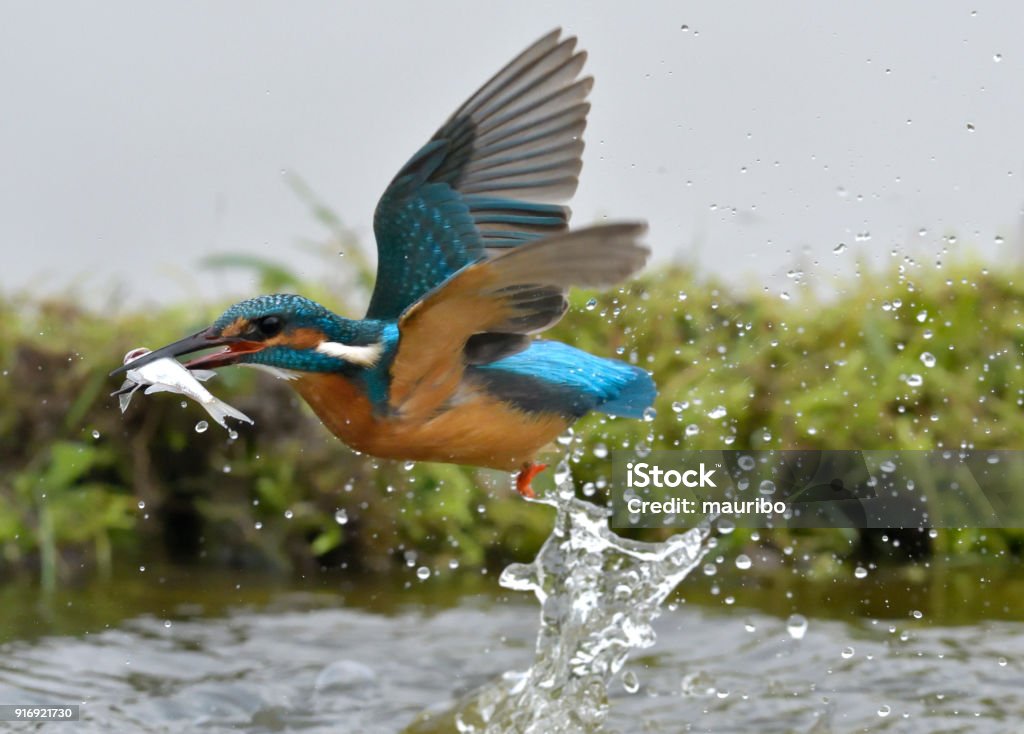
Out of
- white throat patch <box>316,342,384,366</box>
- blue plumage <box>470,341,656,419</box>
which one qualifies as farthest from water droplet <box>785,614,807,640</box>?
white throat patch <box>316,342,384,366</box>

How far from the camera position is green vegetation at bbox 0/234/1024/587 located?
5871 millimetres

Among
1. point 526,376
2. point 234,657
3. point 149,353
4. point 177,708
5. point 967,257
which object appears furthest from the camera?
point 967,257

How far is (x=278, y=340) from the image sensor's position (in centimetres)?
306

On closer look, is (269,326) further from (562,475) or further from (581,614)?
(581,614)

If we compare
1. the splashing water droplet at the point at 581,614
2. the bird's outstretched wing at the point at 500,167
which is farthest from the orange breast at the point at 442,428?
the splashing water droplet at the point at 581,614

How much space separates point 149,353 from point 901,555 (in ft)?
11.9

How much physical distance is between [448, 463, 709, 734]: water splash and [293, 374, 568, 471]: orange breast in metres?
1.08

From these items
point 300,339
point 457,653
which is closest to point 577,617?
point 457,653

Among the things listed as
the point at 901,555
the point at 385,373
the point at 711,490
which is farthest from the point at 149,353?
the point at 901,555

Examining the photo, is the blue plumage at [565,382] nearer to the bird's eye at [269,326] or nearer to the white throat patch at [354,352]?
the white throat patch at [354,352]

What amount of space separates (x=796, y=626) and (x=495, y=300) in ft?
7.66

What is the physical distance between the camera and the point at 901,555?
5.93 metres

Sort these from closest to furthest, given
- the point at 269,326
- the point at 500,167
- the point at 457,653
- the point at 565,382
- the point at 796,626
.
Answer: the point at 269,326, the point at 565,382, the point at 500,167, the point at 457,653, the point at 796,626

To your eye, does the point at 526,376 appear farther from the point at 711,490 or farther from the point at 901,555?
the point at 901,555
